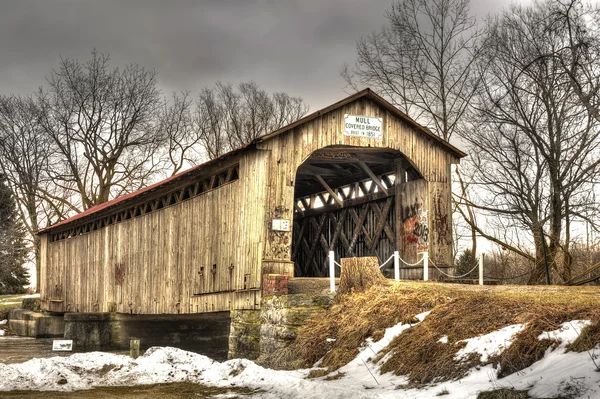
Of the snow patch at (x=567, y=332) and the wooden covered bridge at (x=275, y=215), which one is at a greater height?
the wooden covered bridge at (x=275, y=215)

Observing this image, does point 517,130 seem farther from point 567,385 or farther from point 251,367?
point 567,385

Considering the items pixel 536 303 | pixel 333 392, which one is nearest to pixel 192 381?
pixel 333 392

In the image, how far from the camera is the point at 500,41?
21.8 metres

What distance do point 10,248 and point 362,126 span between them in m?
30.0

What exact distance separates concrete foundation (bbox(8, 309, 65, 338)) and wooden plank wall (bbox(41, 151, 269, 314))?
59 centimetres

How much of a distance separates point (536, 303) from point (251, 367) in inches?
178

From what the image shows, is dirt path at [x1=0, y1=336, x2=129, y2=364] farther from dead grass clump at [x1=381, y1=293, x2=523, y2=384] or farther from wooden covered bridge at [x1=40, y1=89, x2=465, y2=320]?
dead grass clump at [x1=381, y1=293, x2=523, y2=384]

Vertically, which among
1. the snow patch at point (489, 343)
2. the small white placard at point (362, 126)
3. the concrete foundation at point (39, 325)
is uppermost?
the small white placard at point (362, 126)

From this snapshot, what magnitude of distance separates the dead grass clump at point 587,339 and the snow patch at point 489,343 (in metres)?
0.88

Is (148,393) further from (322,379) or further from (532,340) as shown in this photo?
(532,340)

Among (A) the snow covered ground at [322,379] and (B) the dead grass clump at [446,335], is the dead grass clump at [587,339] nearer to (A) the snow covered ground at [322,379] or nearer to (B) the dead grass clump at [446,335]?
(A) the snow covered ground at [322,379]

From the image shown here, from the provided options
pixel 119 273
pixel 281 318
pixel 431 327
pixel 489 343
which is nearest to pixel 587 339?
pixel 489 343

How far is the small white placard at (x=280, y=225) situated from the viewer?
54.0 ft

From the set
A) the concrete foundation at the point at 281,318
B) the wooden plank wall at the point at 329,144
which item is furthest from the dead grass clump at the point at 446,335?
the wooden plank wall at the point at 329,144
